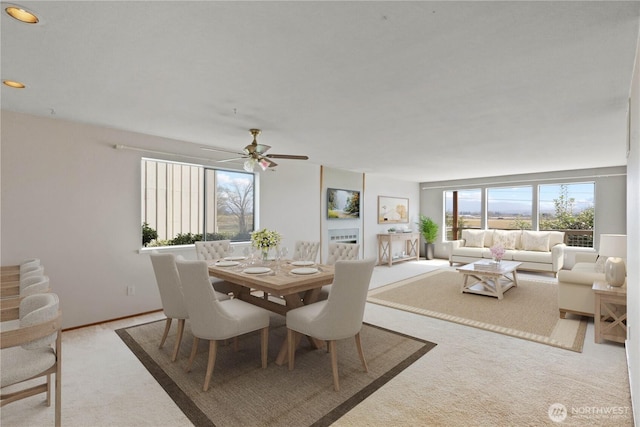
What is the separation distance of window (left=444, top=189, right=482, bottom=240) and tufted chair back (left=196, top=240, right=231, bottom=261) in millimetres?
7121

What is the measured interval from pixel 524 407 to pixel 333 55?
2.74 m

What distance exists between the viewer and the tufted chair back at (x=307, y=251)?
4.17m

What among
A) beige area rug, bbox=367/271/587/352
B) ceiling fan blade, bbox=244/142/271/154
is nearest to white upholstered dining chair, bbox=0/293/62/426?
ceiling fan blade, bbox=244/142/271/154

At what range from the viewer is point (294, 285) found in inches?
101

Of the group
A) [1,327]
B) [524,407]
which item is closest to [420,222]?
[524,407]

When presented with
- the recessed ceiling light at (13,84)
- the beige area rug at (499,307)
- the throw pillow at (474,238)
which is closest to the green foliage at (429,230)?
the throw pillow at (474,238)

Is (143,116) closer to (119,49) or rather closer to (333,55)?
(119,49)

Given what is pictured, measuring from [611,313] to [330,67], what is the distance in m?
3.69

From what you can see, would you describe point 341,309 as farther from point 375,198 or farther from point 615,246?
point 375,198

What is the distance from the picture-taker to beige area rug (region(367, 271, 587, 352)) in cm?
340

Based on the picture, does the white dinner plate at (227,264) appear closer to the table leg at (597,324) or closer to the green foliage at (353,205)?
the table leg at (597,324)

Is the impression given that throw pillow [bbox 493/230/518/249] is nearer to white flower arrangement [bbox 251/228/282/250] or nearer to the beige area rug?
the beige area rug

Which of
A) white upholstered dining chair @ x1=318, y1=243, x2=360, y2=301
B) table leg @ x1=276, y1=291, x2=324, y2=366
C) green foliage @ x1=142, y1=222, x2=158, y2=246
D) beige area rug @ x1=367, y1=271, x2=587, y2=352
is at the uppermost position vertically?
green foliage @ x1=142, y1=222, x2=158, y2=246

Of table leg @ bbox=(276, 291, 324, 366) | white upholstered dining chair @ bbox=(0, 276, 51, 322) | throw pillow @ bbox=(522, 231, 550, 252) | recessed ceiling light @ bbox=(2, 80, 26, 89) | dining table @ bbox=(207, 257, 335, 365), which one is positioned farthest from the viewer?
throw pillow @ bbox=(522, 231, 550, 252)
